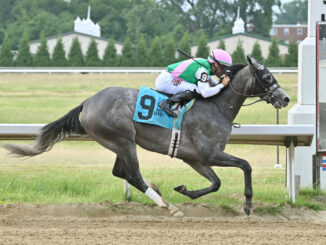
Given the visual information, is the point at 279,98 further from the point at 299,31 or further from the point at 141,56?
the point at 299,31

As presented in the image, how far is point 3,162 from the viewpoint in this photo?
10352 millimetres

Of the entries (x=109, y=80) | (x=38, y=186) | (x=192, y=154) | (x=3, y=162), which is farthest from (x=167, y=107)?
(x=109, y=80)

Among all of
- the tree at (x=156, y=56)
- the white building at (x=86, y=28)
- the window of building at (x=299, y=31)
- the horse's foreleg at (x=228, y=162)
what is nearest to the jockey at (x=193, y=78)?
the horse's foreleg at (x=228, y=162)

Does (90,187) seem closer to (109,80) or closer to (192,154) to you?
(192,154)

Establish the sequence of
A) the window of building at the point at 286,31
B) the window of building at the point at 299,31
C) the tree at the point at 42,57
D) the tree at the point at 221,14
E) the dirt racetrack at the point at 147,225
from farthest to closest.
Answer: the window of building at the point at 286,31 < the window of building at the point at 299,31 < the tree at the point at 221,14 < the tree at the point at 42,57 < the dirt racetrack at the point at 147,225

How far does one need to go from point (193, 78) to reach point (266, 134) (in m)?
0.97

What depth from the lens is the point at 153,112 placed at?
629cm

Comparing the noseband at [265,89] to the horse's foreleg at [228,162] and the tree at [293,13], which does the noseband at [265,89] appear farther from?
the tree at [293,13]

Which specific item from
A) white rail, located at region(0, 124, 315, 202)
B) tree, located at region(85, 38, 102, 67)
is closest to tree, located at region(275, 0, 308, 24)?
tree, located at region(85, 38, 102, 67)

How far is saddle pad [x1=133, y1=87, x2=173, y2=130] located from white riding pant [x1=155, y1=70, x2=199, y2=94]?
0.68ft

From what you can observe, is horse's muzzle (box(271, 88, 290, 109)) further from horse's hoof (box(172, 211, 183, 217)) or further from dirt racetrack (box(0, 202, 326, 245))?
horse's hoof (box(172, 211, 183, 217))

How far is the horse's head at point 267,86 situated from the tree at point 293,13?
9171 cm

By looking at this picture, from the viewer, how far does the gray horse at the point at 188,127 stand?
6266mm

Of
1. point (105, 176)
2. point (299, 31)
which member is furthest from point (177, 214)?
point (299, 31)
